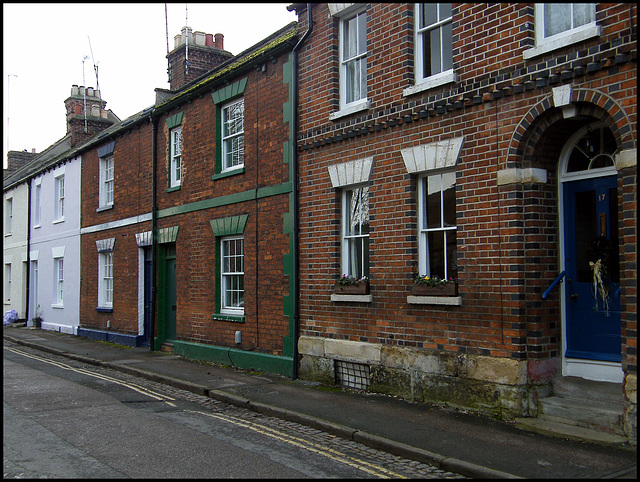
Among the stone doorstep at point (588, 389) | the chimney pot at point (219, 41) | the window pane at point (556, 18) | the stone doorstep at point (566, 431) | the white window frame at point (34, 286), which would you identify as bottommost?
the stone doorstep at point (566, 431)

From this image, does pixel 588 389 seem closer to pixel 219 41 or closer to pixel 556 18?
pixel 556 18

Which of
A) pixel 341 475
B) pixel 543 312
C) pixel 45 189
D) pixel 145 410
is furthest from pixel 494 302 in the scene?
pixel 45 189

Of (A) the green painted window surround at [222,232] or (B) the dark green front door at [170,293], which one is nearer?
(A) the green painted window surround at [222,232]

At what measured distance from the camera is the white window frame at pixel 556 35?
7094mm

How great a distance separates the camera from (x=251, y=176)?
503 inches

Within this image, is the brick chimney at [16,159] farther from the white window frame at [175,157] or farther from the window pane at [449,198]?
the window pane at [449,198]

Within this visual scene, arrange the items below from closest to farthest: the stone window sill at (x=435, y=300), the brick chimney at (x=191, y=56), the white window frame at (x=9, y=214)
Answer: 1. the stone window sill at (x=435, y=300)
2. the brick chimney at (x=191, y=56)
3. the white window frame at (x=9, y=214)

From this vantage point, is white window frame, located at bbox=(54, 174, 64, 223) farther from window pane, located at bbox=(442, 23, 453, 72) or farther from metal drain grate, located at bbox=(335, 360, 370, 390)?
window pane, located at bbox=(442, 23, 453, 72)

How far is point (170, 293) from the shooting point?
1608 centimetres

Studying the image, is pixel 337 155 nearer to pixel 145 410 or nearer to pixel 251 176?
pixel 251 176

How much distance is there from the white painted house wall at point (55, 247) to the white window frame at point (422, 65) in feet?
49.3

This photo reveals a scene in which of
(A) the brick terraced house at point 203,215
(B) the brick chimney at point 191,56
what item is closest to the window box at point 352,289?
(A) the brick terraced house at point 203,215

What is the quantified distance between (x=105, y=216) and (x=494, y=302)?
14329 millimetres

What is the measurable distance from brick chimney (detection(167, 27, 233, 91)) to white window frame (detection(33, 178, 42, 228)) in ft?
31.9
